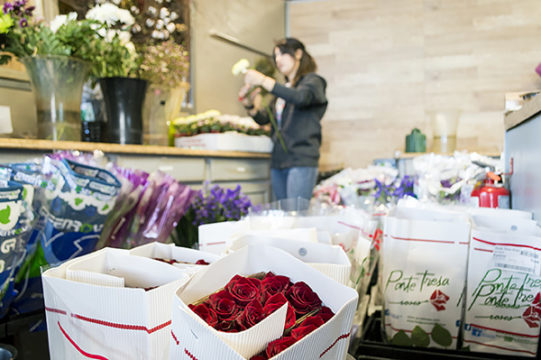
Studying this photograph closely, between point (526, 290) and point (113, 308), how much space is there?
660 mm

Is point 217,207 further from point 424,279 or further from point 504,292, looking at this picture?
Answer: point 504,292

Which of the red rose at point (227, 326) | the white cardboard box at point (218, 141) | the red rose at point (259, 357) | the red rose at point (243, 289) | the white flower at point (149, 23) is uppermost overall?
the white flower at point (149, 23)

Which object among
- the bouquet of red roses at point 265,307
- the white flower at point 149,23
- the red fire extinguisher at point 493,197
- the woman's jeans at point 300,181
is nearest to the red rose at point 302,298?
the bouquet of red roses at point 265,307

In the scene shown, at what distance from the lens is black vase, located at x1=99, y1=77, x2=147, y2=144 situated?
1956 mm

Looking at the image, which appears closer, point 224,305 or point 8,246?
point 224,305

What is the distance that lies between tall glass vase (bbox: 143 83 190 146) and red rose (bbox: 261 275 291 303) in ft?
6.33

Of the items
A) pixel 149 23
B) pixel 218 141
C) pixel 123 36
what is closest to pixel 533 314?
pixel 123 36

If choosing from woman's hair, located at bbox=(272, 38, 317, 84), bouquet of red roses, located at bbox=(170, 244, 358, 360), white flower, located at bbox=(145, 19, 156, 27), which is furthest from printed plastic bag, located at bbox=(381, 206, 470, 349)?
white flower, located at bbox=(145, 19, 156, 27)

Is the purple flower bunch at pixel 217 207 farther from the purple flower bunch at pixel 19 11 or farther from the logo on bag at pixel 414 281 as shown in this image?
the purple flower bunch at pixel 19 11

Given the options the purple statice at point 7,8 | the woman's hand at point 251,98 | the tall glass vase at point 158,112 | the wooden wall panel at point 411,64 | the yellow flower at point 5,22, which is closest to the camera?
the yellow flower at point 5,22

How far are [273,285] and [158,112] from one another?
2.01m

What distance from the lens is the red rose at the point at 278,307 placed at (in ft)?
1.44

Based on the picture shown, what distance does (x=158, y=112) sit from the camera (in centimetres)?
236

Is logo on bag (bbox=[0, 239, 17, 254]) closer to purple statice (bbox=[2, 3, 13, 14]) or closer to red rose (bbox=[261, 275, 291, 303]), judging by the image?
red rose (bbox=[261, 275, 291, 303])
